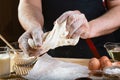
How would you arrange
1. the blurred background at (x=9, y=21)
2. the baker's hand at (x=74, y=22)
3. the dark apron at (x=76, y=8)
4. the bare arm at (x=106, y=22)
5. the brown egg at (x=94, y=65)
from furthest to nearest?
the blurred background at (x=9, y=21), the dark apron at (x=76, y=8), the bare arm at (x=106, y=22), the brown egg at (x=94, y=65), the baker's hand at (x=74, y=22)

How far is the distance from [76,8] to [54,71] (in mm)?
630

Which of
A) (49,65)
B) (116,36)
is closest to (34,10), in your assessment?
(49,65)

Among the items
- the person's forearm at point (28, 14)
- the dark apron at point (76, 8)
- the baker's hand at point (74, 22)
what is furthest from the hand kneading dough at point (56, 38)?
the dark apron at point (76, 8)

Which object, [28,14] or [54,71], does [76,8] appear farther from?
[54,71]

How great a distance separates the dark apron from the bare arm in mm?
118

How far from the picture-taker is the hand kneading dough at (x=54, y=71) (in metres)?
1.06

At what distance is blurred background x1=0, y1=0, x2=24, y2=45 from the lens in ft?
10.1

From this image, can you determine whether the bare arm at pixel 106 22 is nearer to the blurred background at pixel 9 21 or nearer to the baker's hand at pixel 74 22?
the baker's hand at pixel 74 22

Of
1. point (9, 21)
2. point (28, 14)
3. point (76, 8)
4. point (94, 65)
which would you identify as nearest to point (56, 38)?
point (94, 65)

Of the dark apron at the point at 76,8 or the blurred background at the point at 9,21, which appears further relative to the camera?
the blurred background at the point at 9,21

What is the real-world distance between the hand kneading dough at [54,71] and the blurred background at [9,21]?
1.98 m

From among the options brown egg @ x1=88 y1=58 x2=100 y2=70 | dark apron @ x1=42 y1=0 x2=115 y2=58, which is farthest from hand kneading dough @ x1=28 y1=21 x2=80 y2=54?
dark apron @ x1=42 y1=0 x2=115 y2=58

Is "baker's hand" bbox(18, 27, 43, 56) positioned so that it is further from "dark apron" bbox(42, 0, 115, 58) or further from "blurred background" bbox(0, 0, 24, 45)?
"blurred background" bbox(0, 0, 24, 45)

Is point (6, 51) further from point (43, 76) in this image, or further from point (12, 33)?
point (12, 33)
